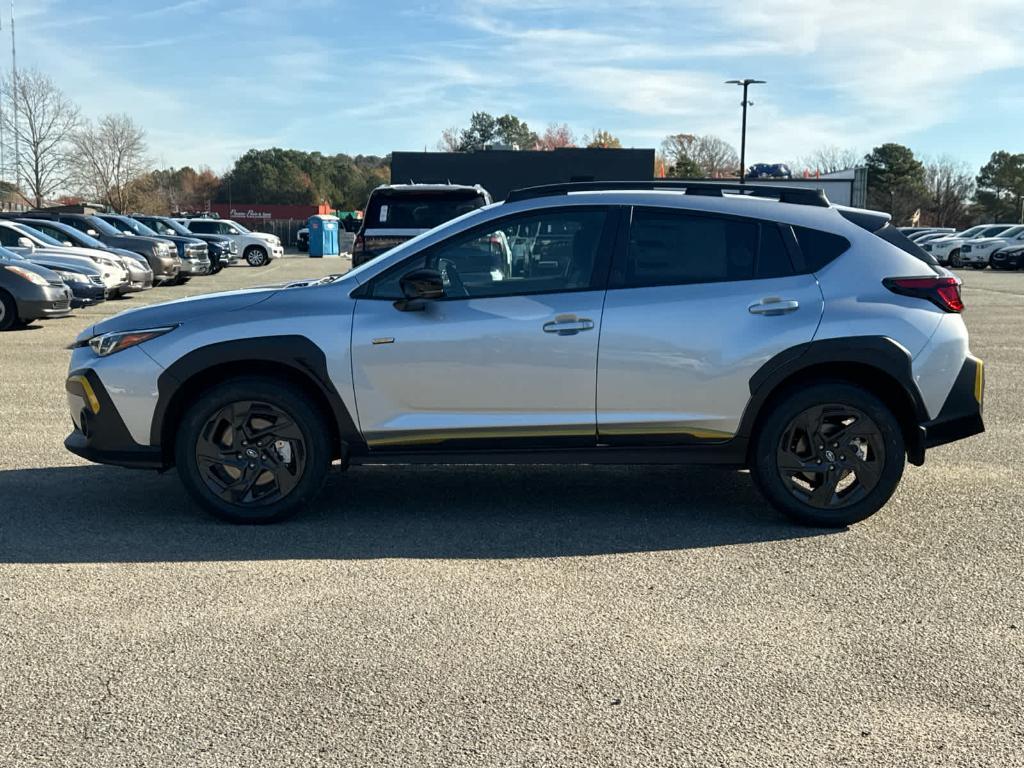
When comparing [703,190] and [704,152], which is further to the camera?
[704,152]

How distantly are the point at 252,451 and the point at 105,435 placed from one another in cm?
80

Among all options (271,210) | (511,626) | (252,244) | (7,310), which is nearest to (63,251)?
(7,310)

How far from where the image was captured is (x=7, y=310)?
49.4ft

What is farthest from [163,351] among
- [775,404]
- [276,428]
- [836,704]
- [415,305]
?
[836,704]

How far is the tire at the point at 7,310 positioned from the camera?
15.0 meters

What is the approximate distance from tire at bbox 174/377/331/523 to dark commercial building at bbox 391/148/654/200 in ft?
147

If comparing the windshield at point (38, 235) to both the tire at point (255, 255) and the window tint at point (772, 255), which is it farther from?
the tire at point (255, 255)

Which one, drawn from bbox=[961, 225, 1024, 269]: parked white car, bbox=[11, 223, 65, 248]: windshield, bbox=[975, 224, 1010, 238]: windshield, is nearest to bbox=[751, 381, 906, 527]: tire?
bbox=[11, 223, 65, 248]: windshield

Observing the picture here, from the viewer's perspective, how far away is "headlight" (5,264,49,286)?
1505 cm

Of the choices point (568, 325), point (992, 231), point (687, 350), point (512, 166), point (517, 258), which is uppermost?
point (512, 166)

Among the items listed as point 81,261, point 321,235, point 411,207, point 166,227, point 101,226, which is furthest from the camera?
point 321,235

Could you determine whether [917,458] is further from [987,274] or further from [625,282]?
[987,274]

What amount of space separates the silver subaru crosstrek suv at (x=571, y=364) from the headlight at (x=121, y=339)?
1 cm

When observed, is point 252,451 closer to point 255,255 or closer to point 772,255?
point 772,255
